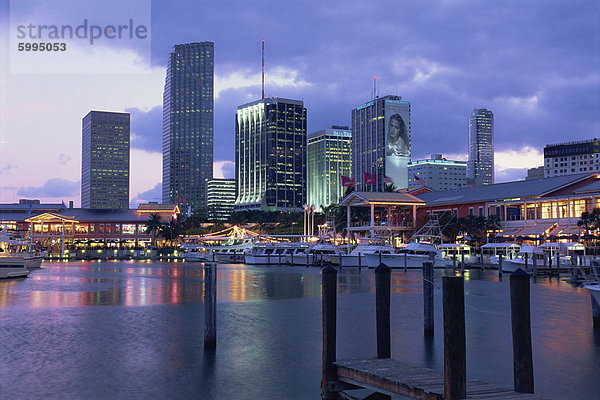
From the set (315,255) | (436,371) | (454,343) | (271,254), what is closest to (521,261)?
(315,255)

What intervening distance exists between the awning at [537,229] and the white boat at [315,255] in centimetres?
2620

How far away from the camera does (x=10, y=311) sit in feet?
106

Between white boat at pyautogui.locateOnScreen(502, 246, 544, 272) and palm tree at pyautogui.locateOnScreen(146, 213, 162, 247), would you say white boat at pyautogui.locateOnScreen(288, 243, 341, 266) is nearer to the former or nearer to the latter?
white boat at pyautogui.locateOnScreen(502, 246, 544, 272)

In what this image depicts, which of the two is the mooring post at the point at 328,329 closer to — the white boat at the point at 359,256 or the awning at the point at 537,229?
the white boat at the point at 359,256

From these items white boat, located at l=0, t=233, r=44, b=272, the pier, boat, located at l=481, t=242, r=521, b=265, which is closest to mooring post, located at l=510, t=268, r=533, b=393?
the pier

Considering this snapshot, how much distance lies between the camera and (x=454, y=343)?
10609 mm

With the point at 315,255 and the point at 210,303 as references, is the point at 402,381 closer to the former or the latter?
the point at 210,303

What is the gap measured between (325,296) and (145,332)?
536 inches

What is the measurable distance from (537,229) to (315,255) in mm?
31867

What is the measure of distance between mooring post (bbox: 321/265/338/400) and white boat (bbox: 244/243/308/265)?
7768 centimetres

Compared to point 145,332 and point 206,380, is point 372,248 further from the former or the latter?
point 206,380

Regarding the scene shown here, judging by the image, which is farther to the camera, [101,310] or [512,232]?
[512,232]

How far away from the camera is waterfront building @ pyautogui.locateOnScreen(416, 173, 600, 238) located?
7862cm

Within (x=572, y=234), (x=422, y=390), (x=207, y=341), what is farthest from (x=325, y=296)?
(x=572, y=234)
